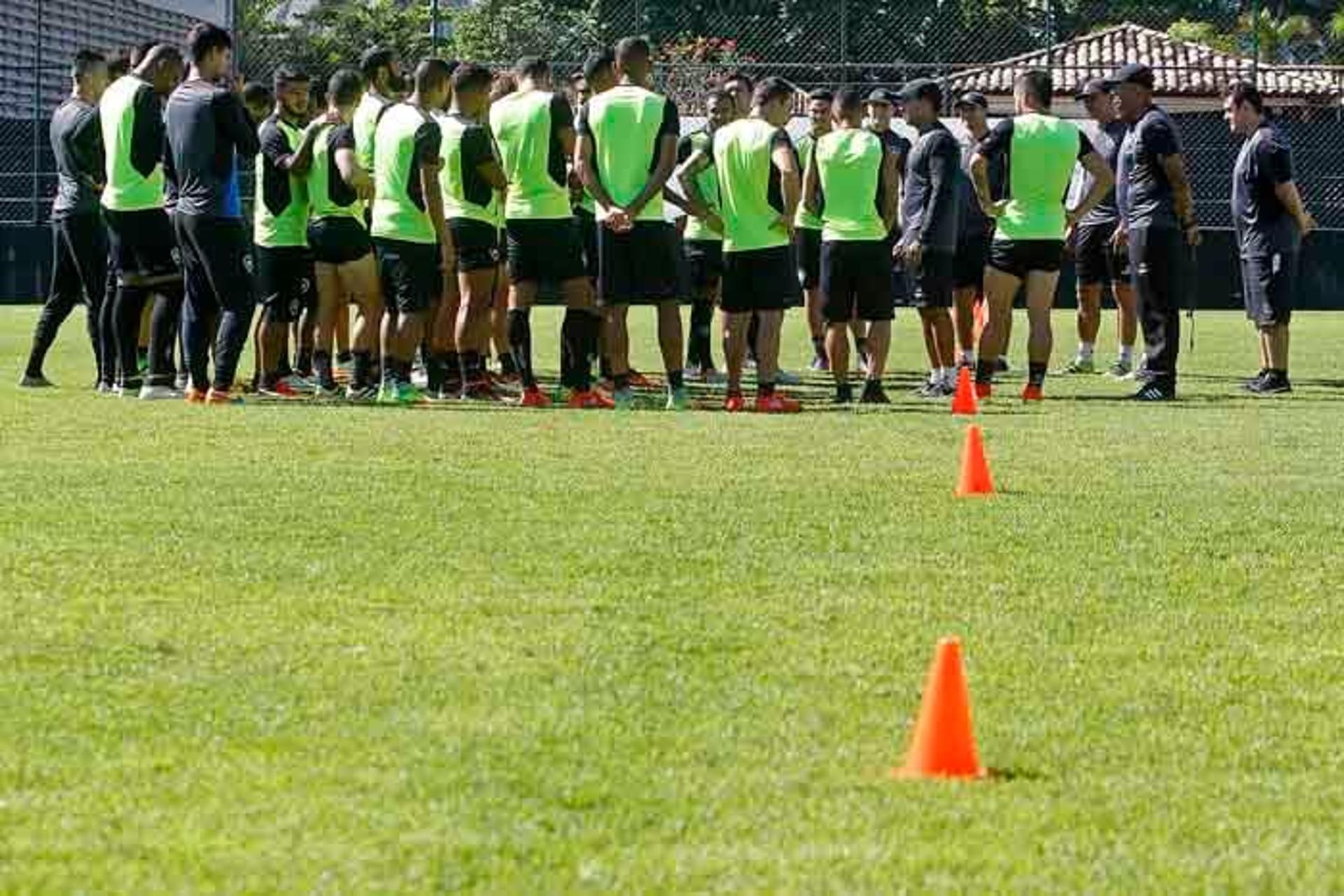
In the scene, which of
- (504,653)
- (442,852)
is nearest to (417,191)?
(504,653)

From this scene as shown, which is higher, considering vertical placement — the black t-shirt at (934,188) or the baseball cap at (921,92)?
the baseball cap at (921,92)

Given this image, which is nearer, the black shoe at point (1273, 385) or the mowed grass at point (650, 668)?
the mowed grass at point (650, 668)

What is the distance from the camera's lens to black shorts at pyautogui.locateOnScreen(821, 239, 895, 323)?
16422 millimetres

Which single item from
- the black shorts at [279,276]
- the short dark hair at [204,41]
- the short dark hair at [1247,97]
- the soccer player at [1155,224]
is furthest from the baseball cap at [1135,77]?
the short dark hair at [204,41]

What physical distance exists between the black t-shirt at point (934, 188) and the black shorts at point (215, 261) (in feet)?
15.5

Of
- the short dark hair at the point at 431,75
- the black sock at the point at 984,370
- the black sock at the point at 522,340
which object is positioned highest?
the short dark hair at the point at 431,75

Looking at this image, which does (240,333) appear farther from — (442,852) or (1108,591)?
(442,852)

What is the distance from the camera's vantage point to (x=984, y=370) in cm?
1725

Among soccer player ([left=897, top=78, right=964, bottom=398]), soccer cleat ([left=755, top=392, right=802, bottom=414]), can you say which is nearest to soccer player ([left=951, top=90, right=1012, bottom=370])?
soccer player ([left=897, top=78, right=964, bottom=398])

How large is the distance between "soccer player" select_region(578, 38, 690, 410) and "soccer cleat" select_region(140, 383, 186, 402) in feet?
8.74

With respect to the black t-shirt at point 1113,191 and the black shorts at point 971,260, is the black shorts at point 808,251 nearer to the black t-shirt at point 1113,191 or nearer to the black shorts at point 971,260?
the black shorts at point 971,260

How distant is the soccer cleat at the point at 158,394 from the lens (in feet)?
52.3

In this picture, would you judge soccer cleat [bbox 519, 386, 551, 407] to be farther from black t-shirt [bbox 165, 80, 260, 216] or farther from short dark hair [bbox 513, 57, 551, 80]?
black t-shirt [bbox 165, 80, 260, 216]

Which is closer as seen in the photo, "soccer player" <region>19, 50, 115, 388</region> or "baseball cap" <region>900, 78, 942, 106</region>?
"soccer player" <region>19, 50, 115, 388</region>
